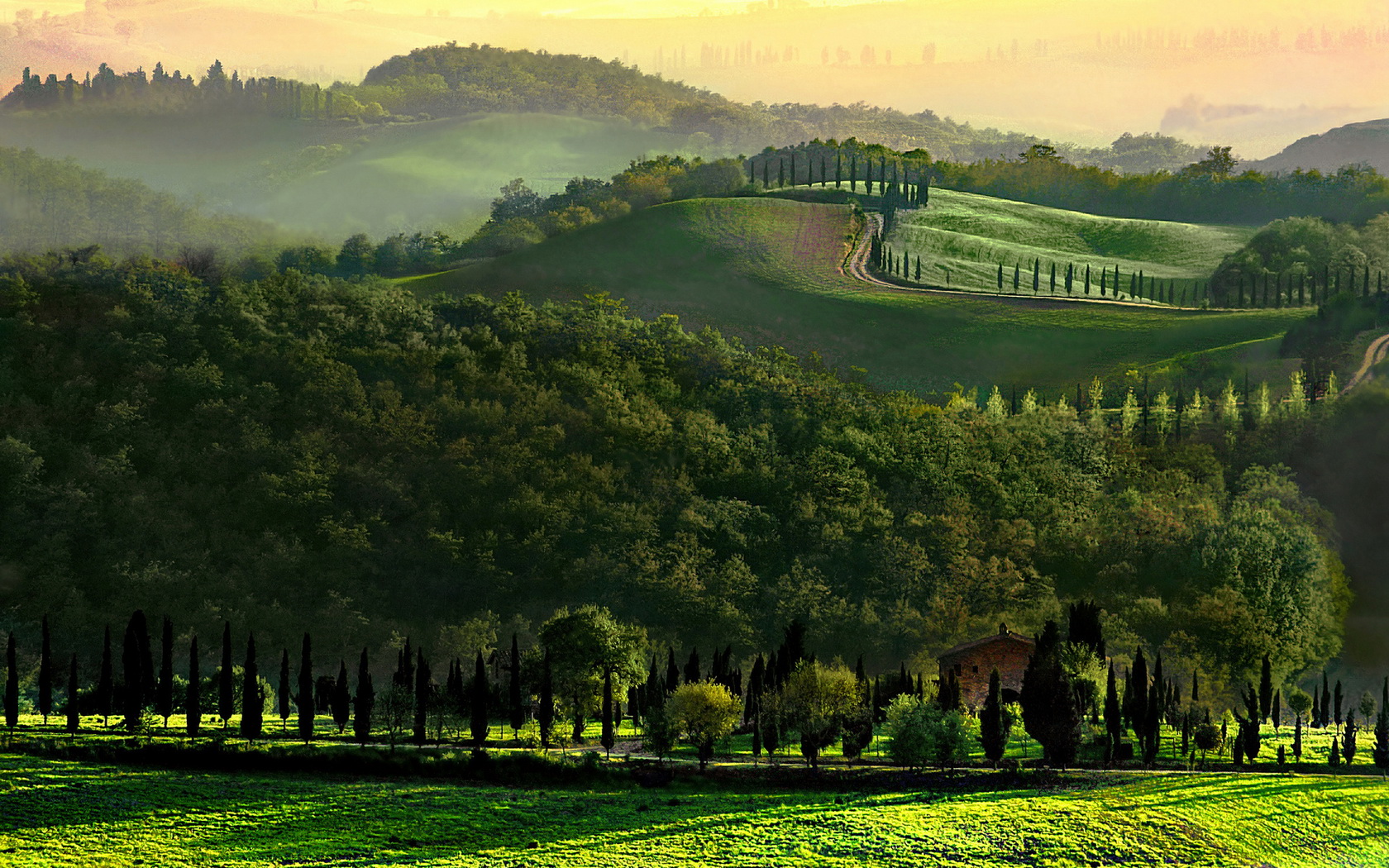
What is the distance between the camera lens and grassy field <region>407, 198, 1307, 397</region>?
536 feet

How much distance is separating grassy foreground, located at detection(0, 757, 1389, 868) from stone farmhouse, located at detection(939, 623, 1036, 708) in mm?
23203

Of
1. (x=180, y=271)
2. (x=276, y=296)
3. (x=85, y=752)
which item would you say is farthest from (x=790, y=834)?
Answer: (x=180, y=271)

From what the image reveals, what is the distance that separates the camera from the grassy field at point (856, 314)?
16338cm

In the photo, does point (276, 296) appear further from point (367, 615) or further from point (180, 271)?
point (367, 615)

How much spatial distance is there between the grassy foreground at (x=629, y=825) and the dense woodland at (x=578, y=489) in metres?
40.0

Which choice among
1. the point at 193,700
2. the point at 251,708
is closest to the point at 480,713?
the point at 251,708

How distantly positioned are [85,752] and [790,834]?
38.2 metres

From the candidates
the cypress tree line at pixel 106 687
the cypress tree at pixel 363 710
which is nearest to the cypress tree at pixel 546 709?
the cypress tree at pixel 363 710

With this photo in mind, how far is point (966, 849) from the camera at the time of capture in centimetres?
6456

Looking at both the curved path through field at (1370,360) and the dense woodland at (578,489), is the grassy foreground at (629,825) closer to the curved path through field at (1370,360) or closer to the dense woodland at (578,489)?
the dense woodland at (578,489)

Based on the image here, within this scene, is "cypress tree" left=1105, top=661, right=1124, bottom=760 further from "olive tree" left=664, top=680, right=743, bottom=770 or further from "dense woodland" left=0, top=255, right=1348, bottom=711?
"dense woodland" left=0, top=255, right=1348, bottom=711

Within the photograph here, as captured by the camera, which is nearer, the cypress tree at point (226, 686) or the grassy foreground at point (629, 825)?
the grassy foreground at point (629, 825)

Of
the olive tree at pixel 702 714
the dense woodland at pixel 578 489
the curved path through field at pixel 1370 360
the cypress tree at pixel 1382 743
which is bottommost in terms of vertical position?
the cypress tree at pixel 1382 743

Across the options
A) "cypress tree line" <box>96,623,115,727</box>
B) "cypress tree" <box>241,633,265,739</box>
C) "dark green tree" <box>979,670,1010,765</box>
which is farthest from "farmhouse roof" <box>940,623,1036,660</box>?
"cypress tree line" <box>96,623,115,727</box>
